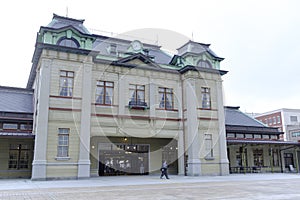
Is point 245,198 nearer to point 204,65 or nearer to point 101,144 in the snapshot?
point 101,144

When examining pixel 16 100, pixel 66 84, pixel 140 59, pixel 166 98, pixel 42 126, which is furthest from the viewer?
pixel 16 100

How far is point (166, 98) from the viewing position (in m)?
24.6

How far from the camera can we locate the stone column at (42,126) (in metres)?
18.2

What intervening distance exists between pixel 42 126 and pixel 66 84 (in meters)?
3.54

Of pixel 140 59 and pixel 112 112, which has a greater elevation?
pixel 140 59

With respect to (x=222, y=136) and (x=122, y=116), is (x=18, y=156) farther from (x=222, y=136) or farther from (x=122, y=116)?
(x=222, y=136)

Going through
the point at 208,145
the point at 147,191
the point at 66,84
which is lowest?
the point at 147,191

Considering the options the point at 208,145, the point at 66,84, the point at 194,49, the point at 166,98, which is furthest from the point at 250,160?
the point at 66,84

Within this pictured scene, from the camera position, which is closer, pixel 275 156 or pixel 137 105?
pixel 137 105

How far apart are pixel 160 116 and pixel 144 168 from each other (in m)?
5.51

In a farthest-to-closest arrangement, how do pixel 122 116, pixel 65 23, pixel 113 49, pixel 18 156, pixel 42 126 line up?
pixel 113 49 → pixel 65 23 → pixel 122 116 → pixel 18 156 → pixel 42 126

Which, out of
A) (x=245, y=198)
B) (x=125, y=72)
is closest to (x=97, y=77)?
(x=125, y=72)

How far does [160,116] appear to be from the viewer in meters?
23.7

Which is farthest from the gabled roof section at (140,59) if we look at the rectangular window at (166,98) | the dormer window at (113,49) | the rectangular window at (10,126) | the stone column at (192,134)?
the rectangular window at (10,126)
